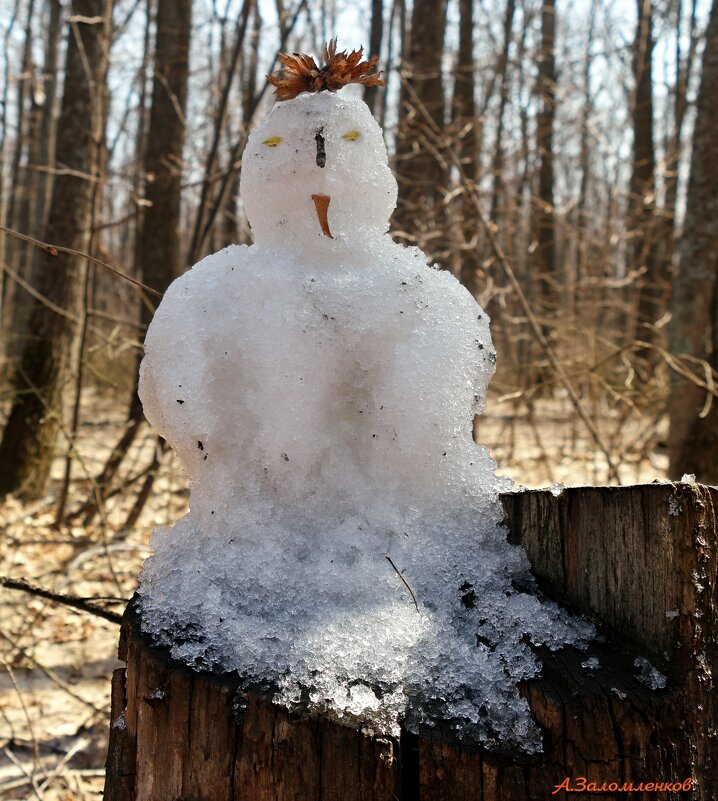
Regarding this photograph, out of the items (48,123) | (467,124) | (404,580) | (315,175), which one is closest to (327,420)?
(404,580)

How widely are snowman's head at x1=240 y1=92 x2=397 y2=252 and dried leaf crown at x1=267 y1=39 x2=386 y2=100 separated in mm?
25

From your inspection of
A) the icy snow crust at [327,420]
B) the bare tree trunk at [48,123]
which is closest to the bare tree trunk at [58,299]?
the icy snow crust at [327,420]

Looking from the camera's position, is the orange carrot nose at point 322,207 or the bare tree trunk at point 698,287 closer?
the orange carrot nose at point 322,207

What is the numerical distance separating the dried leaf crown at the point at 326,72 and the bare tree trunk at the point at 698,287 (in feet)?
9.64

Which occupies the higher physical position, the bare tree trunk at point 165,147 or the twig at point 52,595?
the bare tree trunk at point 165,147

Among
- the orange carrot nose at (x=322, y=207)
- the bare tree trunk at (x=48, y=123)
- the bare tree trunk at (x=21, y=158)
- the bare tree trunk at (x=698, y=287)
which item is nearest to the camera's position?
the orange carrot nose at (x=322, y=207)

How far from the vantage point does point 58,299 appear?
14.5 feet

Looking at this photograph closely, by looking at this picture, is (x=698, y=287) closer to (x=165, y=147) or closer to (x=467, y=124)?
(x=467, y=124)

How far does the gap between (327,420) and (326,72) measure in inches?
27.3

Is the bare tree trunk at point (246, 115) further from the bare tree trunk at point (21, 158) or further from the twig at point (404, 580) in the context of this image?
the bare tree trunk at point (21, 158)

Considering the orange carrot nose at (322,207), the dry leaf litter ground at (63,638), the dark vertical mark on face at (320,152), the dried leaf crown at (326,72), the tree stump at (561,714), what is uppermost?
the dried leaf crown at (326,72)

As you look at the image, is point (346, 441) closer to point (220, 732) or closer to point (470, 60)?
point (220, 732)

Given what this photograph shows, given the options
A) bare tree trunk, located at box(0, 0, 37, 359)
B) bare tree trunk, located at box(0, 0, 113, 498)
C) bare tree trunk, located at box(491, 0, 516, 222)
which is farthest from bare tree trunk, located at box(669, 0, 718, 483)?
bare tree trunk, located at box(0, 0, 37, 359)

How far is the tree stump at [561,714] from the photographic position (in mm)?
911
